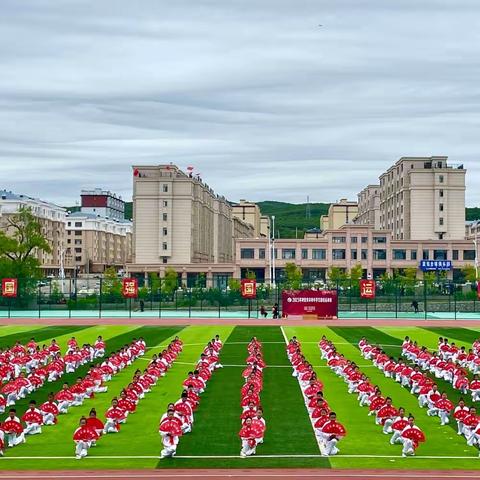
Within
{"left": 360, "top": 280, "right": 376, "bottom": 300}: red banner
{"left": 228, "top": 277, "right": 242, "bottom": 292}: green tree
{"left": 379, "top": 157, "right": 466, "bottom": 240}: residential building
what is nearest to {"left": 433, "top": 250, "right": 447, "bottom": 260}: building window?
{"left": 379, "top": 157, "right": 466, "bottom": 240}: residential building

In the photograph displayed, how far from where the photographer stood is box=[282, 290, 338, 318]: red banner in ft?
240

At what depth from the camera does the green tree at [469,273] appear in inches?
4985

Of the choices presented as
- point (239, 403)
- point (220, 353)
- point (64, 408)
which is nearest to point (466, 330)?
point (220, 353)

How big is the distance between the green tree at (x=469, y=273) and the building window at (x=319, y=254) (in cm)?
2168

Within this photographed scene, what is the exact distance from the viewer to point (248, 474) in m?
20.7

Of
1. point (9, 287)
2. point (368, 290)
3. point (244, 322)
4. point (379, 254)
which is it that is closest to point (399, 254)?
point (379, 254)

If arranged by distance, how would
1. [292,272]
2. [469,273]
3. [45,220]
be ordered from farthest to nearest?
[45,220] → [469,273] → [292,272]

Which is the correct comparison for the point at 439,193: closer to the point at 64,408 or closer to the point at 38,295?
the point at 38,295

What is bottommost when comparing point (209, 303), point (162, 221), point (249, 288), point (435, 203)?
point (209, 303)

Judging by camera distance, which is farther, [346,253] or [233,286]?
[346,253]

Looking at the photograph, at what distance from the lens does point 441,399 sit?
2769 centimetres

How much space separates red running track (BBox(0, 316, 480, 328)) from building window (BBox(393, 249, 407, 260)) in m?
69.4

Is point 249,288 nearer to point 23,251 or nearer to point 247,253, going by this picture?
point 23,251

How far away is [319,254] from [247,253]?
11.6 meters
